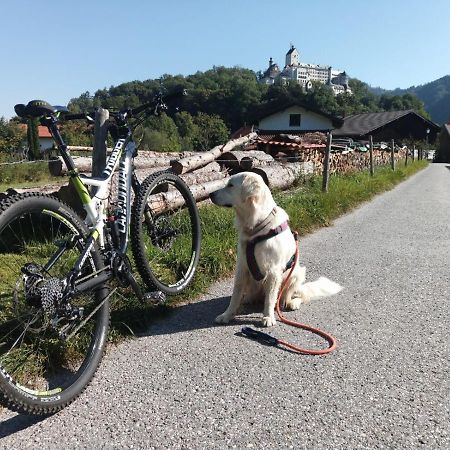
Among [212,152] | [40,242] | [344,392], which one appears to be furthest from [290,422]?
[212,152]

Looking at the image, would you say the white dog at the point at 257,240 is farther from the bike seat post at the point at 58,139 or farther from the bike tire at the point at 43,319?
the bike seat post at the point at 58,139

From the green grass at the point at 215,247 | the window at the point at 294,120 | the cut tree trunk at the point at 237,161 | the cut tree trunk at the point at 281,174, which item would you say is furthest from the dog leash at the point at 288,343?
the window at the point at 294,120

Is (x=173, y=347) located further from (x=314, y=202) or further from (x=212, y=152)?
(x=212, y=152)

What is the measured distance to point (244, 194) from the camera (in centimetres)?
410

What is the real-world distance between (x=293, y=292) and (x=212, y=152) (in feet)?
22.6

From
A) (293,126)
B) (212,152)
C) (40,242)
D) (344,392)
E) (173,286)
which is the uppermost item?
(293,126)

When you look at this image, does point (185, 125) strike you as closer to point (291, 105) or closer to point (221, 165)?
point (291, 105)

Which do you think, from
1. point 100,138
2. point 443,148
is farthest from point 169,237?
point 443,148

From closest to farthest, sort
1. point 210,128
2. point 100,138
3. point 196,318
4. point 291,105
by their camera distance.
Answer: point 196,318 < point 100,138 < point 291,105 < point 210,128

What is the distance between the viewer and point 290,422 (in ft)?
8.72

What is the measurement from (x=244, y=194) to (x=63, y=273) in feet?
5.93

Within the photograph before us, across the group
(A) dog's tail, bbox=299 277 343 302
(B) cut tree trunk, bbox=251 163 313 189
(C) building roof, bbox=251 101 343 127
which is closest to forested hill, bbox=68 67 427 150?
(C) building roof, bbox=251 101 343 127

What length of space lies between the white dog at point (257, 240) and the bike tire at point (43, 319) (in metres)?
1.36

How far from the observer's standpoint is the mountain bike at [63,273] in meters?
2.67
